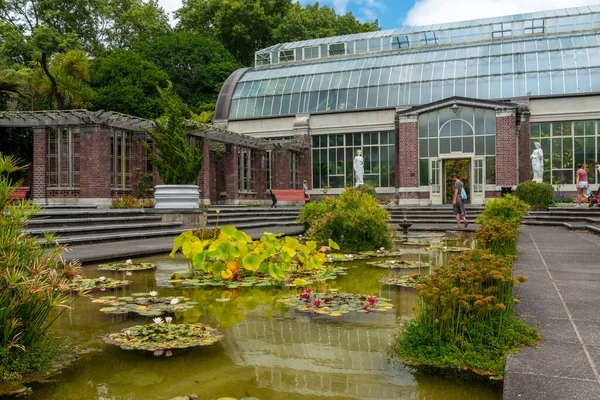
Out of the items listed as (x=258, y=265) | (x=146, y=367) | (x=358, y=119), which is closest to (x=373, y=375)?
(x=146, y=367)

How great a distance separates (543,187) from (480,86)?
11.6 m

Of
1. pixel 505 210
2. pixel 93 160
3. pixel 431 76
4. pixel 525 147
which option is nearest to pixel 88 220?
pixel 93 160

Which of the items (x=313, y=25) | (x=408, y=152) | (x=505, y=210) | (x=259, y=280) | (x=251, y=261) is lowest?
(x=259, y=280)

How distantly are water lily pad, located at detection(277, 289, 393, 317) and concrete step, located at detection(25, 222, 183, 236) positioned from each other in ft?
25.2

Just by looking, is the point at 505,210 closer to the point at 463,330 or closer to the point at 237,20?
the point at 463,330

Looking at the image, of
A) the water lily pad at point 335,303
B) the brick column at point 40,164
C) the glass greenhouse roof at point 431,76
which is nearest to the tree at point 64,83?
the brick column at point 40,164

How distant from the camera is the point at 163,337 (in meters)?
4.29

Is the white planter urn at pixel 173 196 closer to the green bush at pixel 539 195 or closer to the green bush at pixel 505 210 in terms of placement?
the green bush at pixel 505 210

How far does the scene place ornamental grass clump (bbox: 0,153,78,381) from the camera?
329cm

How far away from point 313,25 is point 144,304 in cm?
4770

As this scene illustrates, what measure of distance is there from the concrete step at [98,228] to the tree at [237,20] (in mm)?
37761

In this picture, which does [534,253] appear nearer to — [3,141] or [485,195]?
[485,195]

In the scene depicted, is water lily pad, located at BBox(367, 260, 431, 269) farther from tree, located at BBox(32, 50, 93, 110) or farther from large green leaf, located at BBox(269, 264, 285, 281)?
tree, located at BBox(32, 50, 93, 110)

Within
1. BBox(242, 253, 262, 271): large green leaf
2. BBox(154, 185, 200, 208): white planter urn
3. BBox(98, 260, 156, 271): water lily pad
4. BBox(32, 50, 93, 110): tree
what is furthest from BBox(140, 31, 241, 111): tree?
BBox(242, 253, 262, 271): large green leaf
